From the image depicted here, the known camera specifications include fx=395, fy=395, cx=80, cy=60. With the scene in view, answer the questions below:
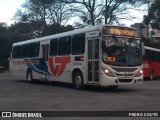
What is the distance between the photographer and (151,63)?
33062 millimetres

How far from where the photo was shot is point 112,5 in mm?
51625

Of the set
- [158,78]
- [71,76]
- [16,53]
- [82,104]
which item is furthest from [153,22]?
[82,104]

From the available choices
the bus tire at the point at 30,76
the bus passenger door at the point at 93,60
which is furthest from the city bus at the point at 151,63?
the bus passenger door at the point at 93,60

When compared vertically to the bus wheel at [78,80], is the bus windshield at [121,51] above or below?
above

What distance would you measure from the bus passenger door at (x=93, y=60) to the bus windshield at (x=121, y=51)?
489 millimetres

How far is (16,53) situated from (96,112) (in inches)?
737

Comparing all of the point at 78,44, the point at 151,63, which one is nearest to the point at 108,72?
the point at 78,44

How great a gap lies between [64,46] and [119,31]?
13.1 ft

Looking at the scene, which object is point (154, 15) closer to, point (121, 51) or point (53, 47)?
point (53, 47)

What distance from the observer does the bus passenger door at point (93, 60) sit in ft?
60.5

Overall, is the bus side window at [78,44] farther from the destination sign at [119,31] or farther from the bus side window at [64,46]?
the destination sign at [119,31]

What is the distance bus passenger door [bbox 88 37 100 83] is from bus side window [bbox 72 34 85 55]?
64 cm

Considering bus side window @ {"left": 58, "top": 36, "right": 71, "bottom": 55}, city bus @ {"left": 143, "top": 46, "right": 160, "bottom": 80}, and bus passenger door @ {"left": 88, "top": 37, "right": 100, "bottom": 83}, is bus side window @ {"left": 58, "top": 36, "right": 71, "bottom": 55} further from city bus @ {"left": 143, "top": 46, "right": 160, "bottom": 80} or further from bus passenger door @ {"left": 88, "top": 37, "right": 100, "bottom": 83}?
city bus @ {"left": 143, "top": 46, "right": 160, "bottom": 80}

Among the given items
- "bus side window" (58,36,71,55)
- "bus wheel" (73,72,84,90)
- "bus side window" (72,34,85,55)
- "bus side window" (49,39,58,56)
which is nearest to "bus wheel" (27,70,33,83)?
"bus side window" (49,39,58,56)
